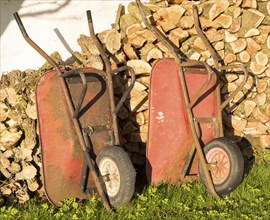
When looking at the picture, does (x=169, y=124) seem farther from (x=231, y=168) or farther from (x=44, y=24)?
(x=44, y=24)

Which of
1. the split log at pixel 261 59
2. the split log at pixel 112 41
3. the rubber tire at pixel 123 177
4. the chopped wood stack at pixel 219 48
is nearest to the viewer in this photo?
the rubber tire at pixel 123 177

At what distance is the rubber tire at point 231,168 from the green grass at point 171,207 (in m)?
0.09

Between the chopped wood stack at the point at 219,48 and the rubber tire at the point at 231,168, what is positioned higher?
the chopped wood stack at the point at 219,48

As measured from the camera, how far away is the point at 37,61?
4.75 m

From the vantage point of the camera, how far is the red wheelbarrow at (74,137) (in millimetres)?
3879

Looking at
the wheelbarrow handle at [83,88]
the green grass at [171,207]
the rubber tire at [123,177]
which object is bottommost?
the green grass at [171,207]

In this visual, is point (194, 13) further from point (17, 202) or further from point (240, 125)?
point (17, 202)

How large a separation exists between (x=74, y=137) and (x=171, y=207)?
923 mm

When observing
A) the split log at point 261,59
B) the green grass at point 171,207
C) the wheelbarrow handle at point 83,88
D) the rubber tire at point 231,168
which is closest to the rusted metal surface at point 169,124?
the green grass at point 171,207

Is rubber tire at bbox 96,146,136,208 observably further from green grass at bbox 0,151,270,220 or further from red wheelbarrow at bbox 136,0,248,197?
red wheelbarrow at bbox 136,0,248,197

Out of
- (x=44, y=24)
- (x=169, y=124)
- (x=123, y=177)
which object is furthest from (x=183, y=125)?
(x=44, y=24)

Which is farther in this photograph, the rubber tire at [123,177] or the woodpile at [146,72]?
the woodpile at [146,72]

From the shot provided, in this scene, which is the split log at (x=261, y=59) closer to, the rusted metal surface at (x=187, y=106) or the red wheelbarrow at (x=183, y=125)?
the red wheelbarrow at (x=183, y=125)

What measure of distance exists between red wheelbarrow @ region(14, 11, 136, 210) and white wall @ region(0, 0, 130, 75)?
71 centimetres
